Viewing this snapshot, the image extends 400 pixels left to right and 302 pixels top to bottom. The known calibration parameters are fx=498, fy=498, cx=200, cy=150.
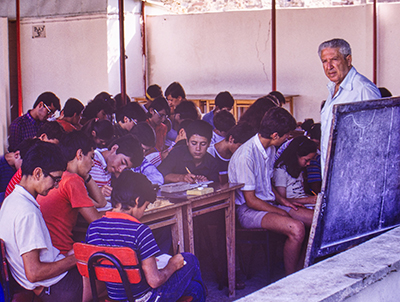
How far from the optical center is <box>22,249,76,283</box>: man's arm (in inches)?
93.7

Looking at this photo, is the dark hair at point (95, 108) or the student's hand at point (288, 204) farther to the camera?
the dark hair at point (95, 108)

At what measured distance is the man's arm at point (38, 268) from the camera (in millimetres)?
2381

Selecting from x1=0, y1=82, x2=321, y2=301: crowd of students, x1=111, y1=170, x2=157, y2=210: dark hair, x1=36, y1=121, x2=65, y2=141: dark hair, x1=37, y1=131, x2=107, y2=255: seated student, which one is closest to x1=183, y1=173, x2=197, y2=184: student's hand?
x1=0, y1=82, x2=321, y2=301: crowd of students

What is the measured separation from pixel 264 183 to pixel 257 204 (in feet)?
0.76

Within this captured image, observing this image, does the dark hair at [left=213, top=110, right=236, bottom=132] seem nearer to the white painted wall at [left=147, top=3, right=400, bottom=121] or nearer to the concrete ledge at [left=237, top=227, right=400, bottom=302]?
the concrete ledge at [left=237, top=227, right=400, bottom=302]

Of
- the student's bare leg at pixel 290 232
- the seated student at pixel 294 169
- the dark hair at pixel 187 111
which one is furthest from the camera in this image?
the dark hair at pixel 187 111

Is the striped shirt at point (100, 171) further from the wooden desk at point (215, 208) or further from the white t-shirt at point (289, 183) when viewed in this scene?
the white t-shirt at point (289, 183)

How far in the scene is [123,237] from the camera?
91.9 inches

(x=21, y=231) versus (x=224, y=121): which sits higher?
(x=224, y=121)

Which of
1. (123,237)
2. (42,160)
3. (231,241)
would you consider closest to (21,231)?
(42,160)

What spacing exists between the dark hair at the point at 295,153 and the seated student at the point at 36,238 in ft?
7.33

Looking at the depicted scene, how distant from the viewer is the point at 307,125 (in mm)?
6738

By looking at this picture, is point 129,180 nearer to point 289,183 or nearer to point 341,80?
point 341,80

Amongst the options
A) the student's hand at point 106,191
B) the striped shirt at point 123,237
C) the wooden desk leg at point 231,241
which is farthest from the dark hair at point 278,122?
the striped shirt at point 123,237
